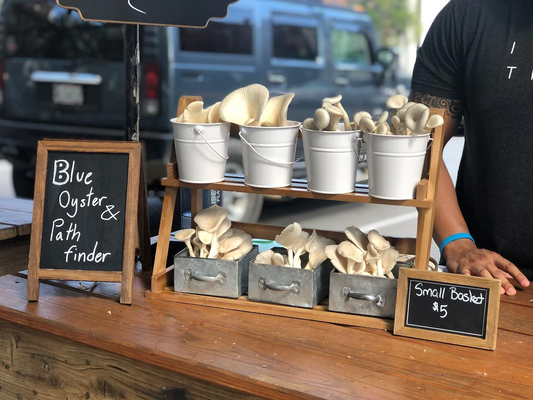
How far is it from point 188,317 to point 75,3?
0.87 metres

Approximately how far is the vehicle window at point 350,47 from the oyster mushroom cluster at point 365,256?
4.71 m

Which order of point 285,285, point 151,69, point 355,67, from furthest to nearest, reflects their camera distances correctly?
1. point 355,67
2. point 151,69
3. point 285,285

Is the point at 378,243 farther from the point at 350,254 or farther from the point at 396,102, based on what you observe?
the point at 396,102

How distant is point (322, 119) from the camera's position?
1394 mm

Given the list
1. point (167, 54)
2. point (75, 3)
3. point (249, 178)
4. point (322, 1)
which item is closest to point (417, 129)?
point (249, 178)

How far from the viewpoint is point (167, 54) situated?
4641 mm

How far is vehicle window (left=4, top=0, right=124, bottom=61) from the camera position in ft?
16.1

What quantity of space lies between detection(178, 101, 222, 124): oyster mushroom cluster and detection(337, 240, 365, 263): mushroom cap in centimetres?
42

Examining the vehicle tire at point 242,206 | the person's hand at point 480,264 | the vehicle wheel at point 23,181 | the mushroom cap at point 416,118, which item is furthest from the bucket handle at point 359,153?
the vehicle wheel at point 23,181

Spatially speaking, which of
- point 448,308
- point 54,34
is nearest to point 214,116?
point 448,308

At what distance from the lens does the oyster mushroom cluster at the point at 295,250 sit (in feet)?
4.91

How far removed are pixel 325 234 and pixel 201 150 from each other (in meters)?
0.41

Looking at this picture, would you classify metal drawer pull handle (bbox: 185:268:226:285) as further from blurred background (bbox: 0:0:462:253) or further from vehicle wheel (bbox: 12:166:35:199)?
vehicle wheel (bbox: 12:166:35:199)

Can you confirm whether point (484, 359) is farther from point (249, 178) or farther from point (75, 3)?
point (75, 3)
